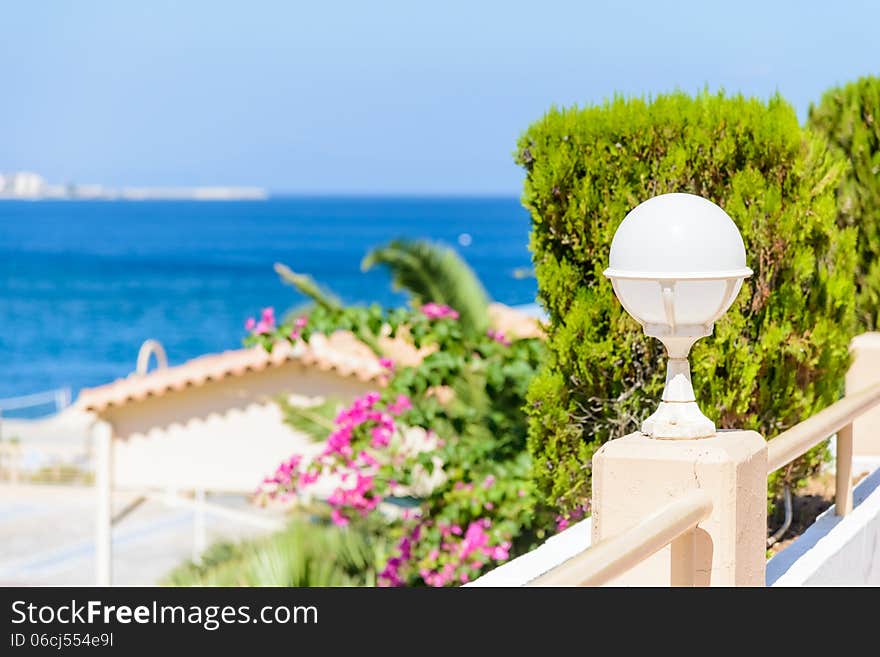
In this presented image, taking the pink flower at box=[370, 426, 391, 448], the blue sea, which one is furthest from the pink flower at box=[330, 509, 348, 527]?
the blue sea

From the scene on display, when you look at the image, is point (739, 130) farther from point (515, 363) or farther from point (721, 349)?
point (515, 363)

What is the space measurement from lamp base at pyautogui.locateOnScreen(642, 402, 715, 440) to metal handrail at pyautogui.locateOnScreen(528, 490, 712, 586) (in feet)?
0.78

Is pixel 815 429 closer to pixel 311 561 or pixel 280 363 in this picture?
pixel 311 561

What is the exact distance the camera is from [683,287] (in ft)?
13.0

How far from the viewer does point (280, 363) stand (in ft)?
44.7

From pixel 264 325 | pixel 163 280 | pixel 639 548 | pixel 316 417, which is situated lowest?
pixel 316 417

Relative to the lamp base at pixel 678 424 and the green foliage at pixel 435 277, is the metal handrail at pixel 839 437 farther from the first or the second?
the green foliage at pixel 435 277

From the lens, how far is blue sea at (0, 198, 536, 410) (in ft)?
250

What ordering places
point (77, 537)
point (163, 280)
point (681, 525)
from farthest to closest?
point (163, 280)
point (77, 537)
point (681, 525)

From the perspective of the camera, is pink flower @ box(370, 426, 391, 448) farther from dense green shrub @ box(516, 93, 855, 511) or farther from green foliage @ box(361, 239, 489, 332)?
green foliage @ box(361, 239, 489, 332)

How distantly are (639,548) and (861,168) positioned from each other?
5.61 metres

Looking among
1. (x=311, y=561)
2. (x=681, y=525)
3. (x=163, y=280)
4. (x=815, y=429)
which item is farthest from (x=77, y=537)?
(x=163, y=280)
